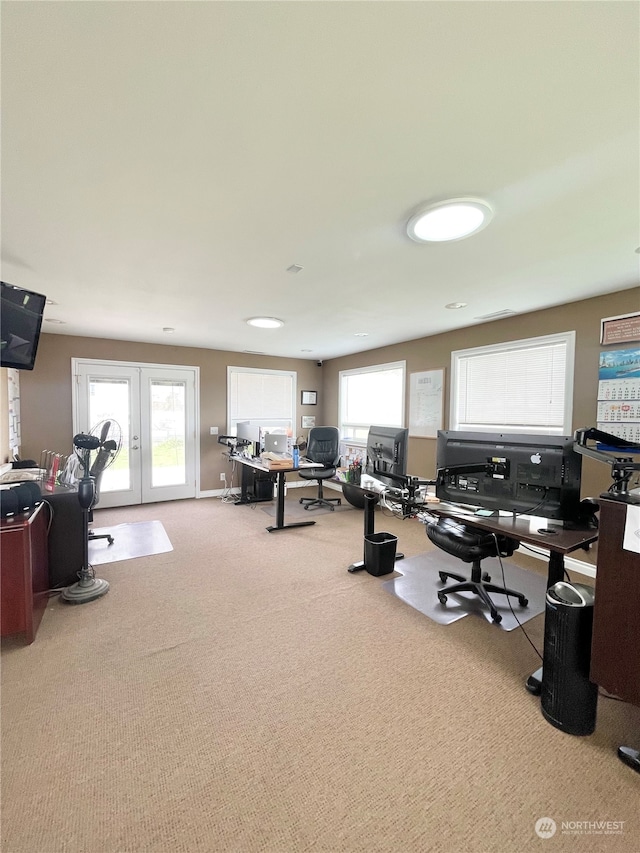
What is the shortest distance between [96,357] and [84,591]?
11.7 feet

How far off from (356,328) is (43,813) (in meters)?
4.27

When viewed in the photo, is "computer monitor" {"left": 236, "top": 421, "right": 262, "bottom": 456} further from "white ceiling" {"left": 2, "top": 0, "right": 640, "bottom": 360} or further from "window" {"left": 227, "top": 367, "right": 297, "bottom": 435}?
"white ceiling" {"left": 2, "top": 0, "right": 640, "bottom": 360}

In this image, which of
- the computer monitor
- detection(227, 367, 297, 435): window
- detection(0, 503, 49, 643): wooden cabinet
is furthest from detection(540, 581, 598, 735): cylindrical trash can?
detection(227, 367, 297, 435): window

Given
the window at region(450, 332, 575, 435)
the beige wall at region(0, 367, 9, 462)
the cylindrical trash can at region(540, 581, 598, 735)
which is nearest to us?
the cylindrical trash can at region(540, 581, 598, 735)

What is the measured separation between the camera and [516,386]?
373 centimetres

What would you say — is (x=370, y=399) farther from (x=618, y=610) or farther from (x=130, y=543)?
(x=618, y=610)

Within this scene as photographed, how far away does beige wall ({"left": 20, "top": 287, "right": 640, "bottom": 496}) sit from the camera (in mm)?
3092

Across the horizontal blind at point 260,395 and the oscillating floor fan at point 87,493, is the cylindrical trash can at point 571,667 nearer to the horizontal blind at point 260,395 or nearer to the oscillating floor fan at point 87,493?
the oscillating floor fan at point 87,493

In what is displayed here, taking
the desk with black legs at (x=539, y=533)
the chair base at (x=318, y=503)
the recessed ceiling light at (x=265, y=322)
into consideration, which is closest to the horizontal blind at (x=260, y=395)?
the chair base at (x=318, y=503)

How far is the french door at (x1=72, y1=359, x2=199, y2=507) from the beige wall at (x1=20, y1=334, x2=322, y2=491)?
12cm

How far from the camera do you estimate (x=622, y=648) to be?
1465mm

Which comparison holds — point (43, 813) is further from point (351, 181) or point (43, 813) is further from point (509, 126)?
point (509, 126)

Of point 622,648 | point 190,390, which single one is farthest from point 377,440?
point 190,390

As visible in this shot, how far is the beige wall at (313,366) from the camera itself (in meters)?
3.09
